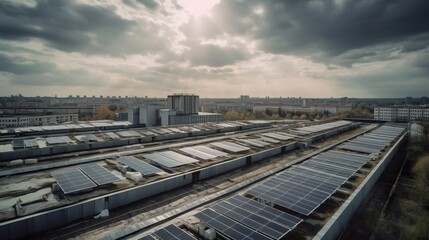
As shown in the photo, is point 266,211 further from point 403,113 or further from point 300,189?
point 403,113

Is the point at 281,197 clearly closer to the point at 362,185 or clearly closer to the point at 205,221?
the point at 205,221

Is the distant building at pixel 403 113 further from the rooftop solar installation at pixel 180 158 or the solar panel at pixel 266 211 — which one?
the solar panel at pixel 266 211

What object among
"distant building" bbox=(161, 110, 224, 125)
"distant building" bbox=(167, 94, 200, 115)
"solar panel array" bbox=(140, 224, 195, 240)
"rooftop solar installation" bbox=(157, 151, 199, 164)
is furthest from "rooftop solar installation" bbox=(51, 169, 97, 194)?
"distant building" bbox=(167, 94, 200, 115)

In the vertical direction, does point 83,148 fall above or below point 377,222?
above

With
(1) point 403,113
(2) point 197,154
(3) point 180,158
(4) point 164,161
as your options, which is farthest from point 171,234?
(1) point 403,113

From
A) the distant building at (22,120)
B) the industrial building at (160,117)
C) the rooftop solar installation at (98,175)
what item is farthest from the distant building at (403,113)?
the distant building at (22,120)

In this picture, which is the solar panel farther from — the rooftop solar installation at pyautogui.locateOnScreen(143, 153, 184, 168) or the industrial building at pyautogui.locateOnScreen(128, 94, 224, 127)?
the industrial building at pyautogui.locateOnScreen(128, 94, 224, 127)

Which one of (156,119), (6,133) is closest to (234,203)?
(6,133)
